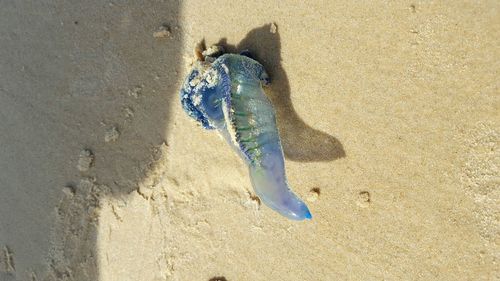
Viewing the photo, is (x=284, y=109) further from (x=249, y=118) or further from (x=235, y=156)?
(x=235, y=156)

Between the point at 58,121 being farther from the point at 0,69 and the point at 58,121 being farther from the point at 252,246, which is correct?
the point at 252,246

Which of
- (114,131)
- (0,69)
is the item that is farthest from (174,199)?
(0,69)

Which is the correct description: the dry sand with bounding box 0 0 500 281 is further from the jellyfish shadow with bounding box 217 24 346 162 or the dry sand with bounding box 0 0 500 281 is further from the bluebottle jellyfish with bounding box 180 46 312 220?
the bluebottle jellyfish with bounding box 180 46 312 220

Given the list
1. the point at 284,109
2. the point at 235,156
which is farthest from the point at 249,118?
the point at 235,156

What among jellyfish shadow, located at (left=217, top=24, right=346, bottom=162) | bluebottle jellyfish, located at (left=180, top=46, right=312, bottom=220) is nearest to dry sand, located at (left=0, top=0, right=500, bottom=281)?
jellyfish shadow, located at (left=217, top=24, right=346, bottom=162)

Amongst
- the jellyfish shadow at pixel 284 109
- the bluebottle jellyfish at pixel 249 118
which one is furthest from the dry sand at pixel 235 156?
the bluebottle jellyfish at pixel 249 118
